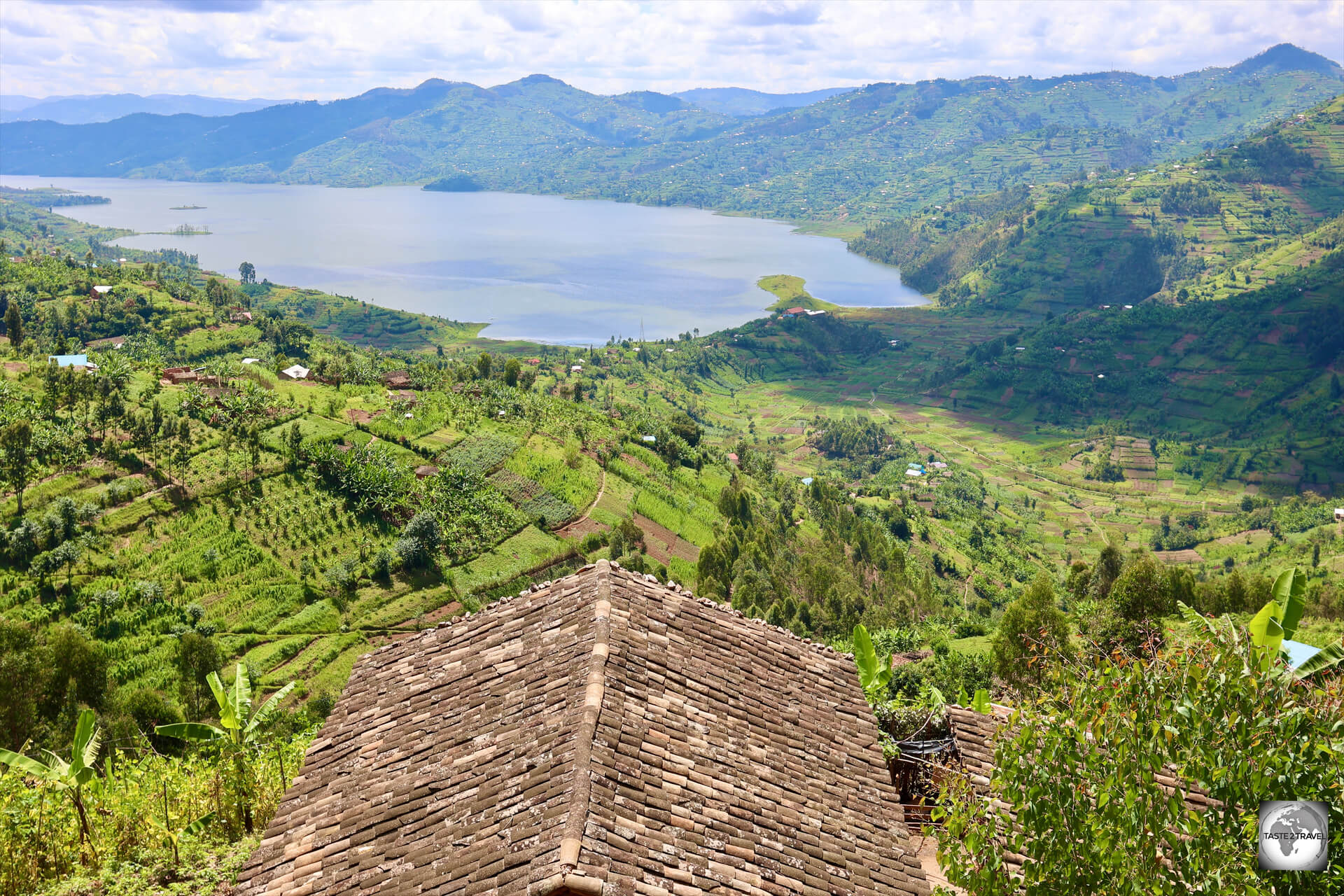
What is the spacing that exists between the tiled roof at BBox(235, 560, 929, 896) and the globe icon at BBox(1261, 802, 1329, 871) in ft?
12.0

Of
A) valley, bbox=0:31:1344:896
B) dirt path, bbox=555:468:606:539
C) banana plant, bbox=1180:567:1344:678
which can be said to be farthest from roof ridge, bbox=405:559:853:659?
dirt path, bbox=555:468:606:539

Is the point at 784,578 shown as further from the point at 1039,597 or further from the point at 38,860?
the point at 38,860

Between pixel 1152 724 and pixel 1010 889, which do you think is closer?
pixel 1152 724

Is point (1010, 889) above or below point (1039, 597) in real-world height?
above

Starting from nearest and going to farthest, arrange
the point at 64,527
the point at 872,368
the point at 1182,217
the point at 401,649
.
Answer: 1. the point at 401,649
2. the point at 64,527
3. the point at 872,368
4. the point at 1182,217

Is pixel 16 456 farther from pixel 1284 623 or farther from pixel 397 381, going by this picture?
pixel 1284 623

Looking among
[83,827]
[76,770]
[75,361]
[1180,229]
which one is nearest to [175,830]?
[83,827]

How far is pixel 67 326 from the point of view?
253 ft

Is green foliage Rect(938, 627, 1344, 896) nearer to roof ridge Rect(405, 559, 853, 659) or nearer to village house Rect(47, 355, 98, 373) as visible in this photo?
roof ridge Rect(405, 559, 853, 659)

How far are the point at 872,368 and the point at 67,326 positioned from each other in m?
123

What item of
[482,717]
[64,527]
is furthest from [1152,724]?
[64,527]

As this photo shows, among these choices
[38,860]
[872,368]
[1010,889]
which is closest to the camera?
[1010,889]

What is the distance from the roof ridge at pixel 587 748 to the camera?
24.8ft

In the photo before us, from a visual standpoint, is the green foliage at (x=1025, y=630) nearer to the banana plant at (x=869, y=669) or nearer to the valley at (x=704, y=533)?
the valley at (x=704, y=533)
